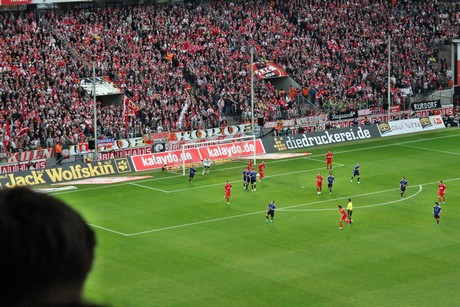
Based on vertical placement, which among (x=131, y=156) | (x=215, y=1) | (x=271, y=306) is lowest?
(x=271, y=306)

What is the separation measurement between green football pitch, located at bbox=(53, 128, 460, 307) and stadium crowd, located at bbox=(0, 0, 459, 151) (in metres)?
7.72

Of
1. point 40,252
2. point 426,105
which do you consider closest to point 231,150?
point 426,105

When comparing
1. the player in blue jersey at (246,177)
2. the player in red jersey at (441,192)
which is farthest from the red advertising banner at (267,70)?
the player in red jersey at (441,192)

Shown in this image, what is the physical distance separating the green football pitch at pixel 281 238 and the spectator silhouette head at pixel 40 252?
72.4ft

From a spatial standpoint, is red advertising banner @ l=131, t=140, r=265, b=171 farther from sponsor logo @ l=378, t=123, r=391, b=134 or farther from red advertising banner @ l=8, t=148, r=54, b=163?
sponsor logo @ l=378, t=123, r=391, b=134

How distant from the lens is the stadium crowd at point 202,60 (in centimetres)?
6347

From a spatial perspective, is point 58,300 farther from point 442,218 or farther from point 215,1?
point 215,1

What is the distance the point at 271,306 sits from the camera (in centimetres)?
3238

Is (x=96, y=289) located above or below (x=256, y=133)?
below

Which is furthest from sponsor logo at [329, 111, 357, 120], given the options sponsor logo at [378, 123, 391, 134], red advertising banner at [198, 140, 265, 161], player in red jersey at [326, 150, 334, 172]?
player in red jersey at [326, 150, 334, 172]

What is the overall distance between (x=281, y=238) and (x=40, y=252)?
4076 cm

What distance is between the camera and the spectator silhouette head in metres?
2.18

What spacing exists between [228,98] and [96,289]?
37.9 metres

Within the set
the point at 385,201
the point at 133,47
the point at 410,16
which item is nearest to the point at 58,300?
the point at 385,201
